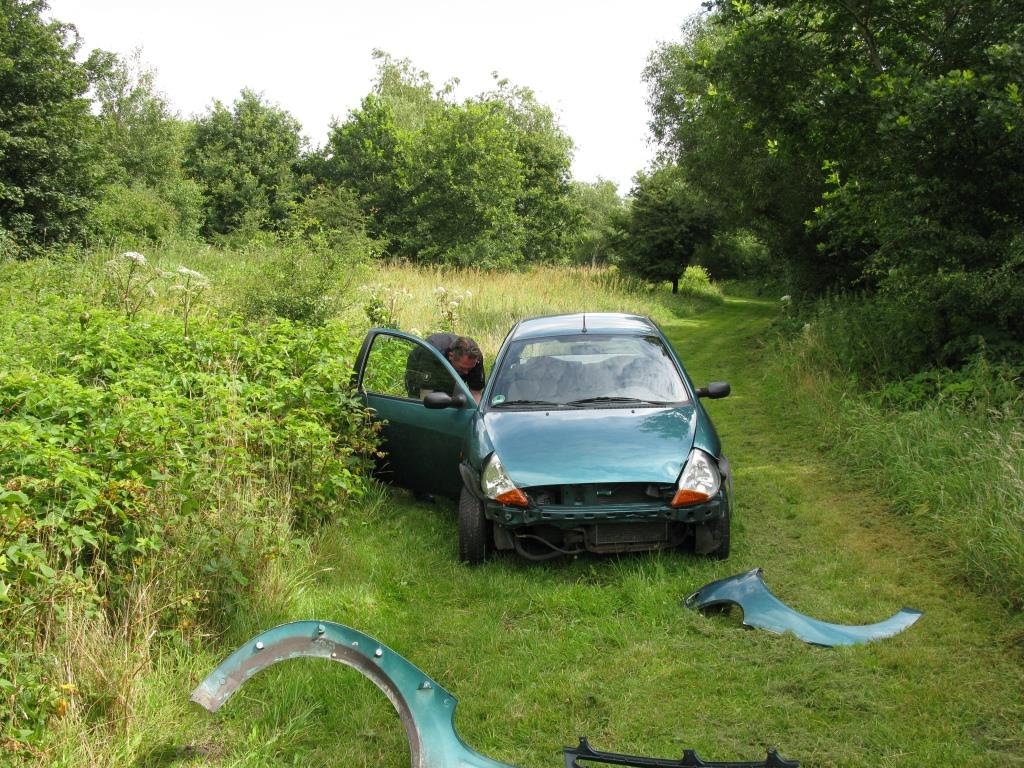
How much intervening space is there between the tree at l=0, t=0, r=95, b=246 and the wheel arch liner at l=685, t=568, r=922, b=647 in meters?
22.3

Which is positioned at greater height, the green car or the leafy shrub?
the green car

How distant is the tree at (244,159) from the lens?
138ft

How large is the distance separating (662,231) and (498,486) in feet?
97.1

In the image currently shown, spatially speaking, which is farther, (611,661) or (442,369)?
(442,369)

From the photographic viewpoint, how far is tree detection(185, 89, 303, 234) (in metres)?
42.1

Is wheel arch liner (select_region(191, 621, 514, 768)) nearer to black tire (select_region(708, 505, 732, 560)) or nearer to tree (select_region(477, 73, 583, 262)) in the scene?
black tire (select_region(708, 505, 732, 560))

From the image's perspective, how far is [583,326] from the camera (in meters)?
7.73

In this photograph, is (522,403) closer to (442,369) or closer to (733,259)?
(442,369)

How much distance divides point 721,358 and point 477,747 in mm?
15090

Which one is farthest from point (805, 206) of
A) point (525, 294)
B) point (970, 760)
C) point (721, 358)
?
point (970, 760)

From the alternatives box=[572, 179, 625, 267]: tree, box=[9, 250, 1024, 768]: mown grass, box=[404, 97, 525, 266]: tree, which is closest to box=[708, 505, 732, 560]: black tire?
box=[9, 250, 1024, 768]: mown grass

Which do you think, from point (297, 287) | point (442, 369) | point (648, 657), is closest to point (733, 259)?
point (297, 287)

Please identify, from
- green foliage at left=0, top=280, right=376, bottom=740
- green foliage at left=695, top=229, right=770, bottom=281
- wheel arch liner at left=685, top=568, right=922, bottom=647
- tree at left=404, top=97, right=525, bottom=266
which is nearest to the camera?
green foliage at left=0, top=280, right=376, bottom=740

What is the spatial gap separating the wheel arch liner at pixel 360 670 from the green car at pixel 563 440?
197cm
